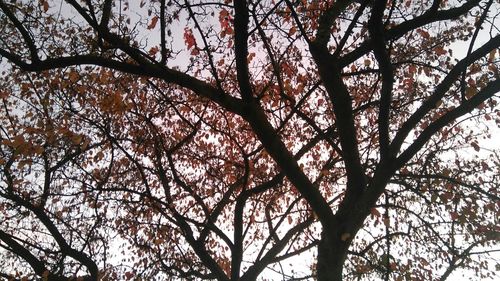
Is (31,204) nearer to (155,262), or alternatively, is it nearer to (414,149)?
(155,262)

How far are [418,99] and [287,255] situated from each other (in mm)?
4651

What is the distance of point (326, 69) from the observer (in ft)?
18.8

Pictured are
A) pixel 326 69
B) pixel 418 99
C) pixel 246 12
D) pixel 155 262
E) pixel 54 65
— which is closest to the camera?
pixel 246 12

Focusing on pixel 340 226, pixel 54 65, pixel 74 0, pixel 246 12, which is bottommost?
pixel 340 226

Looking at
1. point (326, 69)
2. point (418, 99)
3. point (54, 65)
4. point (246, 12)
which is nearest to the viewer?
point (246, 12)

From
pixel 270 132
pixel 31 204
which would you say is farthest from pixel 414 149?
pixel 31 204

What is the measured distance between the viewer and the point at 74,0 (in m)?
5.43

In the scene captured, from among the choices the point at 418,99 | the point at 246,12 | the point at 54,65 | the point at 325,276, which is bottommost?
the point at 325,276

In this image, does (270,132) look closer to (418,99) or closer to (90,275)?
(418,99)

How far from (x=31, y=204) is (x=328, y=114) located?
24.6 ft

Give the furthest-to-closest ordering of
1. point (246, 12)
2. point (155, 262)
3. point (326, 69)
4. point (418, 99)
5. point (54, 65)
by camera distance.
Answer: point (155, 262), point (418, 99), point (326, 69), point (54, 65), point (246, 12)

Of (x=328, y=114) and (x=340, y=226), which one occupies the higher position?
(x=328, y=114)

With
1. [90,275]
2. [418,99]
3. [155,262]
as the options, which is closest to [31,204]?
[90,275]

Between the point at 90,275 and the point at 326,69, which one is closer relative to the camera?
the point at 326,69
